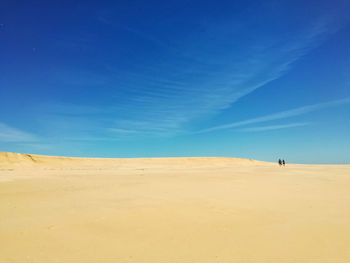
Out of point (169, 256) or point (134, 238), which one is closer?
point (169, 256)

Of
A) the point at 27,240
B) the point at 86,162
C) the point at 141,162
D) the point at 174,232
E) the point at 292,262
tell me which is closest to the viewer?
the point at 292,262

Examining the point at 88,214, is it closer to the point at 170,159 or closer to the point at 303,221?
the point at 303,221

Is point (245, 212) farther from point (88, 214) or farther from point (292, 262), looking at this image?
point (88, 214)

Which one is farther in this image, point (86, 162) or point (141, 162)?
point (141, 162)

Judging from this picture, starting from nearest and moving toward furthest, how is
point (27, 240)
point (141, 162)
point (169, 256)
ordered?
point (169, 256)
point (27, 240)
point (141, 162)

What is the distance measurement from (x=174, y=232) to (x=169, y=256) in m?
0.86

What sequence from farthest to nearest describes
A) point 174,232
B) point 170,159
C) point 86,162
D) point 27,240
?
point 170,159, point 86,162, point 174,232, point 27,240

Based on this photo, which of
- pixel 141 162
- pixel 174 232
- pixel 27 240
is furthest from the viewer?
pixel 141 162

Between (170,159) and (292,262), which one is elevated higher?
(170,159)

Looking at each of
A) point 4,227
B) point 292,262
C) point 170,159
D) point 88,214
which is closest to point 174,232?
point 292,262

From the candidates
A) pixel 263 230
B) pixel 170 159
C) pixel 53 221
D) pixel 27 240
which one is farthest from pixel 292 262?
pixel 170 159

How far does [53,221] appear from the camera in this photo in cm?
421

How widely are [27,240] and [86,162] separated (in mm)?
34868

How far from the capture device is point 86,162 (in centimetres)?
3553
